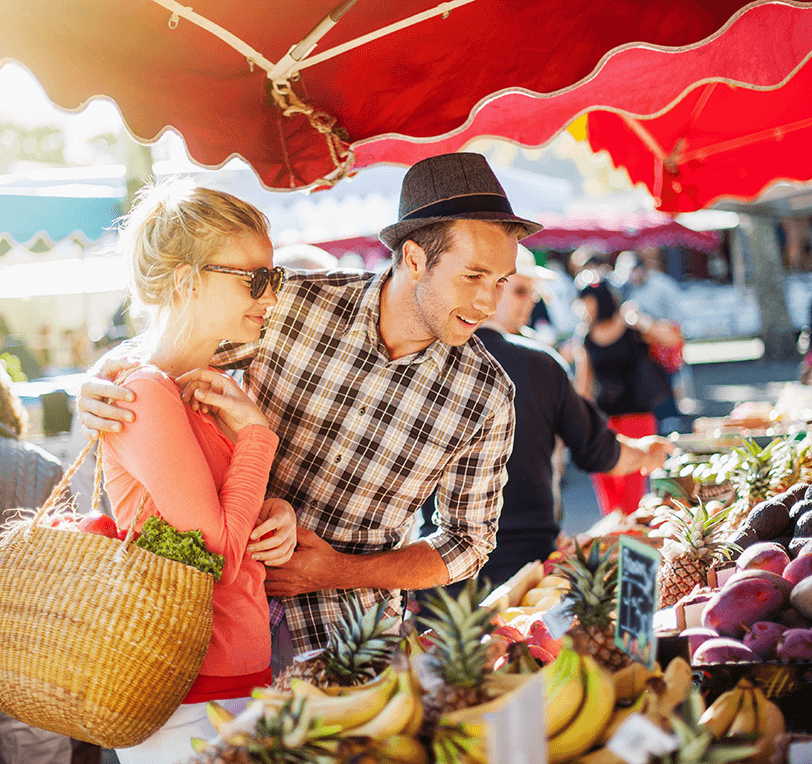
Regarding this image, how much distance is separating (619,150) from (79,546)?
11.5 feet

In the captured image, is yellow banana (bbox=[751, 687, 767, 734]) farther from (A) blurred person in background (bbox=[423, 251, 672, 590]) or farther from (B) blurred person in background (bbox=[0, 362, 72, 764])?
(B) blurred person in background (bbox=[0, 362, 72, 764])

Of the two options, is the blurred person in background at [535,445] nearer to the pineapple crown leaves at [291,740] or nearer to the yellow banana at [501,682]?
the yellow banana at [501,682]

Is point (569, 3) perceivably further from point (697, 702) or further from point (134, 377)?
point (697, 702)

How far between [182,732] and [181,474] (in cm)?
60

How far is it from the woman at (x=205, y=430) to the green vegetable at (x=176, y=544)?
23 millimetres

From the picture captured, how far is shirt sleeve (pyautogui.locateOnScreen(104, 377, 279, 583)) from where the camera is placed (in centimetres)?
160

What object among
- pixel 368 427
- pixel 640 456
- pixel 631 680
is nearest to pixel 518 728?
pixel 631 680

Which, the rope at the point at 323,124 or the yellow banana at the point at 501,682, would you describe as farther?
the rope at the point at 323,124

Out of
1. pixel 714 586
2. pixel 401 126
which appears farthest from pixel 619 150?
pixel 714 586

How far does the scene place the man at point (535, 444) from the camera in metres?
3.78

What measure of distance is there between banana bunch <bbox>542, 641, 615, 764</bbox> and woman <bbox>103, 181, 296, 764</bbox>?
0.80 metres

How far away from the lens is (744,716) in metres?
1.30

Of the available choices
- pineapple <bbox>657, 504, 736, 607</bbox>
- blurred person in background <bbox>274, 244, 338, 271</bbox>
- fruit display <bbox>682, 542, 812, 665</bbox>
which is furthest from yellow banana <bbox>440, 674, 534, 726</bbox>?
blurred person in background <bbox>274, 244, 338, 271</bbox>

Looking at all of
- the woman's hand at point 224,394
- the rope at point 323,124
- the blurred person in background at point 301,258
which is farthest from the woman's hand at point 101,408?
the blurred person in background at point 301,258
